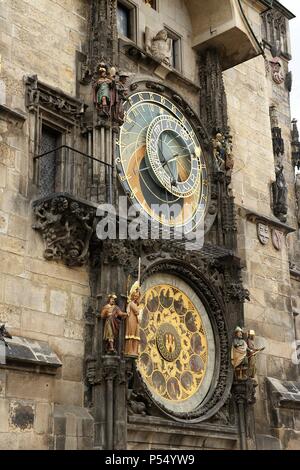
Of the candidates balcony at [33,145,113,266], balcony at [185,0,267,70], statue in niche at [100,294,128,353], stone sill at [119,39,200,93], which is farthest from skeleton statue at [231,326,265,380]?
balcony at [185,0,267,70]

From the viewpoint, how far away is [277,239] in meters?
14.0

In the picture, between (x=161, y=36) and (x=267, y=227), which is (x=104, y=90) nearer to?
(x=161, y=36)

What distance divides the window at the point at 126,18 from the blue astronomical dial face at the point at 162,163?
1168 mm

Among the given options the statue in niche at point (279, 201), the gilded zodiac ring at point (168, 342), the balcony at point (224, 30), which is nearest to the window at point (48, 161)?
the gilded zodiac ring at point (168, 342)

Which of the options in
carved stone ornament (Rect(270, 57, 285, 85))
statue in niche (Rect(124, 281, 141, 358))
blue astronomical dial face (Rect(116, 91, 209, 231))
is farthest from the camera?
carved stone ornament (Rect(270, 57, 285, 85))

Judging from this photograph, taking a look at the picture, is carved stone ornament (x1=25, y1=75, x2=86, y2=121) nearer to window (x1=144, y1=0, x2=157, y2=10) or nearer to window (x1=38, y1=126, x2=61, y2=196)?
window (x1=38, y1=126, x2=61, y2=196)

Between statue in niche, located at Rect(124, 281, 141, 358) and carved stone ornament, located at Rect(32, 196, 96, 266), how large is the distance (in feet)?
2.71

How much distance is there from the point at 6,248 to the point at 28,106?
6.89 ft

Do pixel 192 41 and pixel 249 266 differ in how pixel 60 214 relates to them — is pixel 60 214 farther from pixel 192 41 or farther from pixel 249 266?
pixel 192 41

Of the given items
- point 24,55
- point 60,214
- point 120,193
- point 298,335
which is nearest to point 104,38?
point 24,55

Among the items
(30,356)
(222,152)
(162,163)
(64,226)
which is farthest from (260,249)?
(30,356)

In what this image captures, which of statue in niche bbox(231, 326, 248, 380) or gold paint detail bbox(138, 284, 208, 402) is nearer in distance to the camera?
Result: gold paint detail bbox(138, 284, 208, 402)

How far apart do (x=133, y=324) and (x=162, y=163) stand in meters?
3.02

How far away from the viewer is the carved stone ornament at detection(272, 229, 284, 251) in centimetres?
1388
